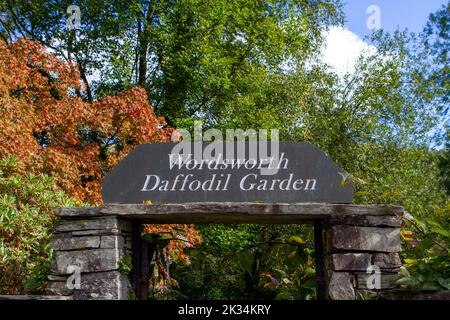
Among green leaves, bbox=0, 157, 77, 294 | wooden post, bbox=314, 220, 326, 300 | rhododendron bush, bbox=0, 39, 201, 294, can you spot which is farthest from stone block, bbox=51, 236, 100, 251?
rhododendron bush, bbox=0, 39, 201, 294

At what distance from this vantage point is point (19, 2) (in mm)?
14258

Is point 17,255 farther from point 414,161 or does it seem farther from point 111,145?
point 414,161

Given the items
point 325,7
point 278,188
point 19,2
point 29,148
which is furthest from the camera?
point 325,7

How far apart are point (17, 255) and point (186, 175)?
7.51ft

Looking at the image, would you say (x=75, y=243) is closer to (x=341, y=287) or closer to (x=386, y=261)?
(x=341, y=287)

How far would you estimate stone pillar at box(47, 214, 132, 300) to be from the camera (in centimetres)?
444

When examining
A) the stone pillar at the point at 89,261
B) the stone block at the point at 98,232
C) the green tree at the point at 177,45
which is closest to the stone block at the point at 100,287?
the stone pillar at the point at 89,261

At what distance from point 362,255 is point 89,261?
7.29 feet

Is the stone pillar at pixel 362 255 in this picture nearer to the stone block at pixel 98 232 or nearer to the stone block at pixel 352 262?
the stone block at pixel 352 262

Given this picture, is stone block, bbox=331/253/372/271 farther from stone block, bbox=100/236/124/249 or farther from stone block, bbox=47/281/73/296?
stone block, bbox=47/281/73/296

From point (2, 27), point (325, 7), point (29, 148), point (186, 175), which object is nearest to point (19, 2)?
point (2, 27)

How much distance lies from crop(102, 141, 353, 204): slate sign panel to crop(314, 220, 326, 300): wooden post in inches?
19.2

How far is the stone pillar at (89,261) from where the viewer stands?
14.6ft

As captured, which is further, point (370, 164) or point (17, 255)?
point (370, 164)
